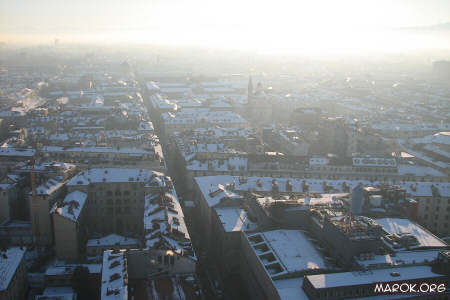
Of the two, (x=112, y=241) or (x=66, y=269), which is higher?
(x=112, y=241)

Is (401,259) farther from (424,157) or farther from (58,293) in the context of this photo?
(424,157)

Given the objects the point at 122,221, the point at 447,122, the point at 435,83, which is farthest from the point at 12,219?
the point at 435,83

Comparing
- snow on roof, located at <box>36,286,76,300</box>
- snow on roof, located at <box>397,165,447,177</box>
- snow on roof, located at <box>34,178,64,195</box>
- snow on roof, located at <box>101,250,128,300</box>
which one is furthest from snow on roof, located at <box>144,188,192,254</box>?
Answer: snow on roof, located at <box>397,165,447,177</box>

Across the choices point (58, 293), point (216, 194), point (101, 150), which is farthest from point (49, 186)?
point (216, 194)

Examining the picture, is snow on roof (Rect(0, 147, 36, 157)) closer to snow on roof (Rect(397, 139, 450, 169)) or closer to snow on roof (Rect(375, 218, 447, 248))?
snow on roof (Rect(375, 218, 447, 248))

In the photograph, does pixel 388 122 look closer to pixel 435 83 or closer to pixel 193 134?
pixel 193 134
